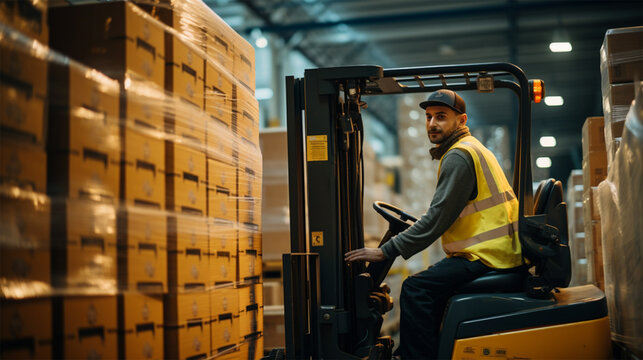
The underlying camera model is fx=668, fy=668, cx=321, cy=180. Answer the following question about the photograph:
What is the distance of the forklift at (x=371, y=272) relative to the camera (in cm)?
313

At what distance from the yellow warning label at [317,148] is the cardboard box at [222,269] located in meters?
0.66

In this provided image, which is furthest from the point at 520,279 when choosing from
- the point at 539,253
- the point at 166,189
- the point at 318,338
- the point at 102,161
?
the point at 102,161

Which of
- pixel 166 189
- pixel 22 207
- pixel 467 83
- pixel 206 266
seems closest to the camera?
pixel 22 207

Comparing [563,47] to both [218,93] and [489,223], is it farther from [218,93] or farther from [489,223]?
[218,93]

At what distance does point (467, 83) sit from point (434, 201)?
80cm

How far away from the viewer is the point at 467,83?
368 centimetres

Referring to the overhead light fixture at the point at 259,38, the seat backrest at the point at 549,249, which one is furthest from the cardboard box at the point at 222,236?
the overhead light fixture at the point at 259,38

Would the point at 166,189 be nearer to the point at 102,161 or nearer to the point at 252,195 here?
the point at 102,161

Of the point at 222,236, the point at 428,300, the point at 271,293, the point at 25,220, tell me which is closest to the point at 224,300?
the point at 222,236

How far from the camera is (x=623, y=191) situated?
131 inches

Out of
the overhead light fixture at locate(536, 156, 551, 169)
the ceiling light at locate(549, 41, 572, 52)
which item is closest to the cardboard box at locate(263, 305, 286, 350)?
the overhead light fixture at locate(536, 156, 551, 169)

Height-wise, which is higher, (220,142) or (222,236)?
(220,142)

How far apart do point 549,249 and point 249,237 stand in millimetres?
1567

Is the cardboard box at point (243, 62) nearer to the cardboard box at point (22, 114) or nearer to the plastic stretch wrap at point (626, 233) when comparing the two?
the cardboard box at point (22, 114)
